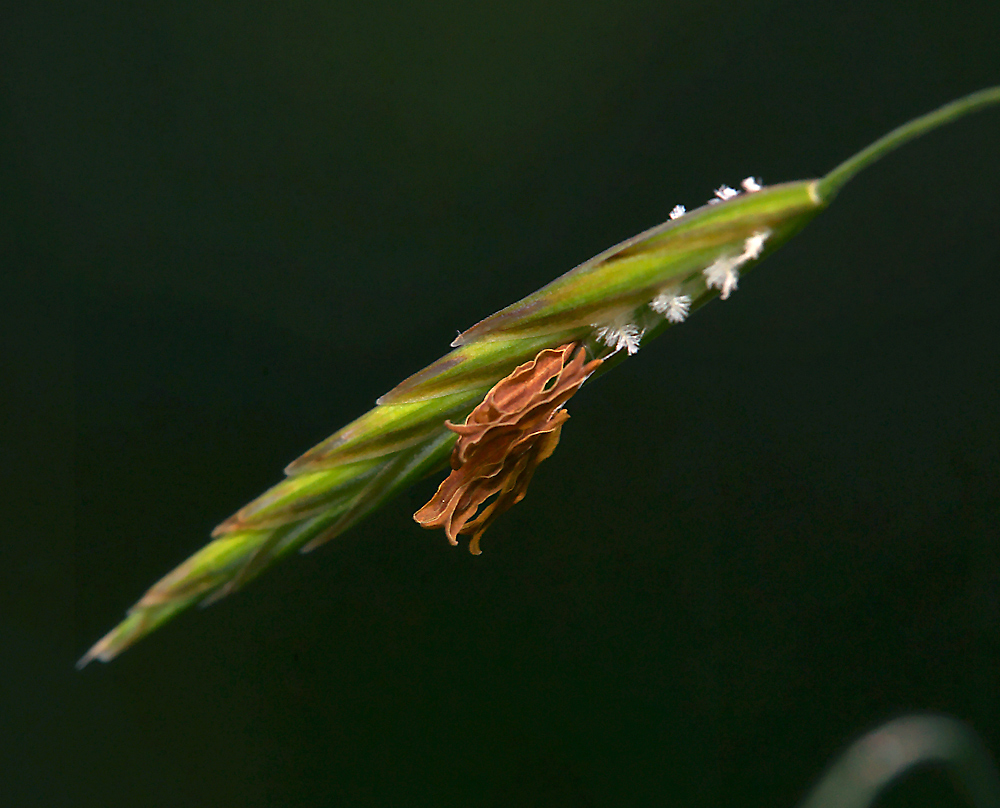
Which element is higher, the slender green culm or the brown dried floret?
the slender green culm

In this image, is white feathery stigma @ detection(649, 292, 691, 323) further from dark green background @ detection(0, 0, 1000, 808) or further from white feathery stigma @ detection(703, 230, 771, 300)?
dark green background @ detection(0, 0, 1000, 808)

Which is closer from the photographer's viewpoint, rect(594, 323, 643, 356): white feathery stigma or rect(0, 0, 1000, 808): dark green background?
rect(594, 323, 643, 356): white feathery stigma

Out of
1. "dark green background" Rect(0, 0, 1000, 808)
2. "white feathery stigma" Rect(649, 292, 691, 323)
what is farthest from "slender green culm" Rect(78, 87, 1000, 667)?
"dark green background" Rect(0, 0, 1000, 808)

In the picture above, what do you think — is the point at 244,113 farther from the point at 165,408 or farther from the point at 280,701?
the point at 280,701

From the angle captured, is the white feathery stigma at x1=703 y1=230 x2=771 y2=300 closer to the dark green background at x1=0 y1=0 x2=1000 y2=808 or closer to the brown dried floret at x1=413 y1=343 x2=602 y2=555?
the brown dried floret at x1=413 y1=343 x2=602 y2=555

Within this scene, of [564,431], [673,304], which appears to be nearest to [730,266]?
[673,304]

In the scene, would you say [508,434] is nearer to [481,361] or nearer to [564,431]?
[481,361]

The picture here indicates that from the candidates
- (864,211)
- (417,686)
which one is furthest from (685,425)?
(417,686)

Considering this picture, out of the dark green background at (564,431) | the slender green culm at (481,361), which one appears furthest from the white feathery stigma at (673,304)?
the dark green background at (564,431)
